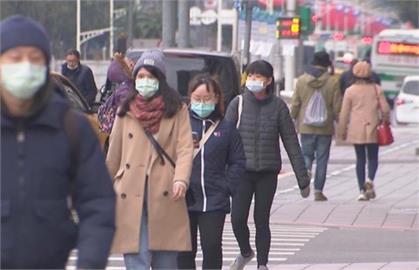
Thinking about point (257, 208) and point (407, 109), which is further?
point (407, 109)

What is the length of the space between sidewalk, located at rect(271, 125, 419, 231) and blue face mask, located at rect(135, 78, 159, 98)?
7.32m

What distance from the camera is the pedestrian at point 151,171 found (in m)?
8.15

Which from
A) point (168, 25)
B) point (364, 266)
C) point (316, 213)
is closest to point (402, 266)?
point (364, 266)

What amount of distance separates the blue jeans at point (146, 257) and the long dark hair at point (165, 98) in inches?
23.5

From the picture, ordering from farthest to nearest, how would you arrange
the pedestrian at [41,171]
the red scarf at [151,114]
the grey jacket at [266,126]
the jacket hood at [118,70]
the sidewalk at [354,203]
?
the sidewalk at [354,203] → the jacket hood at [118,70] → the grey jacket at [266,126] → the red scarf at [151,114] → the pedestrian at [41,171]

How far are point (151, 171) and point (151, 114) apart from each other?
33 cm

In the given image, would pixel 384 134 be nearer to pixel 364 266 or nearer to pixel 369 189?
pixel 369 189

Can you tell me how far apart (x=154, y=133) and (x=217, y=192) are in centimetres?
115

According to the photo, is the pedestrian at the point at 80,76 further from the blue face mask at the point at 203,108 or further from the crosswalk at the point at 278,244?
the blue face mask at the point at 203,108

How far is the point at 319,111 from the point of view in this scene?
18.1 meters

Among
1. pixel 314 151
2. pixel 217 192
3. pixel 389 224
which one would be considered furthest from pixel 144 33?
pixel 217 192

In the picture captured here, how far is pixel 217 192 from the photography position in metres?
9.38

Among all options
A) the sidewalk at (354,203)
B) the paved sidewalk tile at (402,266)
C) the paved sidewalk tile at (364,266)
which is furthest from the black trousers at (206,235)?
the sidewalk at (354,203)

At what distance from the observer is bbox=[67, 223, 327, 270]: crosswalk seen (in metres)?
12.1
